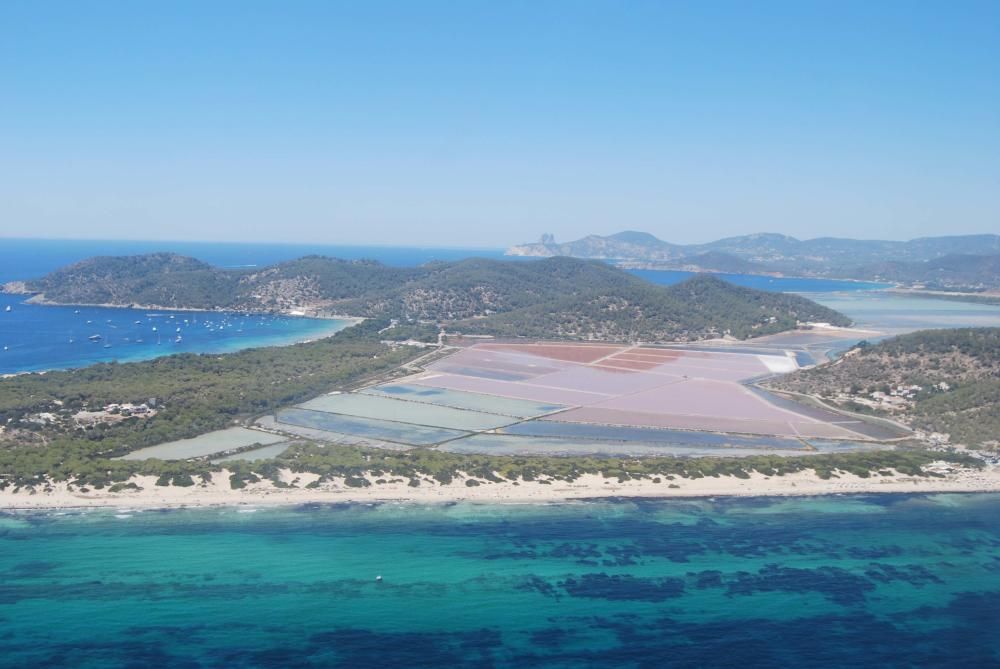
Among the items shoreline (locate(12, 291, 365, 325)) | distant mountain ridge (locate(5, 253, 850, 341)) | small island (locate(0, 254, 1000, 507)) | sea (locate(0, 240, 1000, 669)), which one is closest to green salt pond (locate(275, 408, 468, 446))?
small island (locate(0, 254, 1000, 507))

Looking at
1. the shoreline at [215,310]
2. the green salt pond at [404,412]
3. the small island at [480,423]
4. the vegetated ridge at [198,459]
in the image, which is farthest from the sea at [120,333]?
the green salt pond at [404,412]

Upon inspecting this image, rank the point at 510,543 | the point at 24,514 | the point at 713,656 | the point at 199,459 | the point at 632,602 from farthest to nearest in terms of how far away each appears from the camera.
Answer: the point at 199,459, the point at 24,514, the point at 510,543, the point at 632,602, the point at 713,656

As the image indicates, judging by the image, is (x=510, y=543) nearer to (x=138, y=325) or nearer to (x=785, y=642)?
(x=785, y=642)

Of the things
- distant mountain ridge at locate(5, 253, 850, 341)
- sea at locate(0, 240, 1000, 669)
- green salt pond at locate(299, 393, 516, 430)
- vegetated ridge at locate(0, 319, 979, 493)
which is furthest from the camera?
distant mountain ridge at locate(5, 253, 850, 341)

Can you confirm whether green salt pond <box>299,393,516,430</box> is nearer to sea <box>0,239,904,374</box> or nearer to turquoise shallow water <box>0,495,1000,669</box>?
turquoise shallow water <box>0,495,1000,669</box>

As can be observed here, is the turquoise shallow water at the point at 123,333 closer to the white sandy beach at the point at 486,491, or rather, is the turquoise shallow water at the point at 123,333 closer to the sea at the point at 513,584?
the white sandy beach at the point at 486,491

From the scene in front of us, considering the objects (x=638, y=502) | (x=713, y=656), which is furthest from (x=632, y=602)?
(x=638, y=502)

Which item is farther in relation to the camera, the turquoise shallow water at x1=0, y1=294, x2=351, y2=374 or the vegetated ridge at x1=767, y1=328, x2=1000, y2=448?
the turquoise shallow water at x1=0, y1=294, x2=351, y2=374
